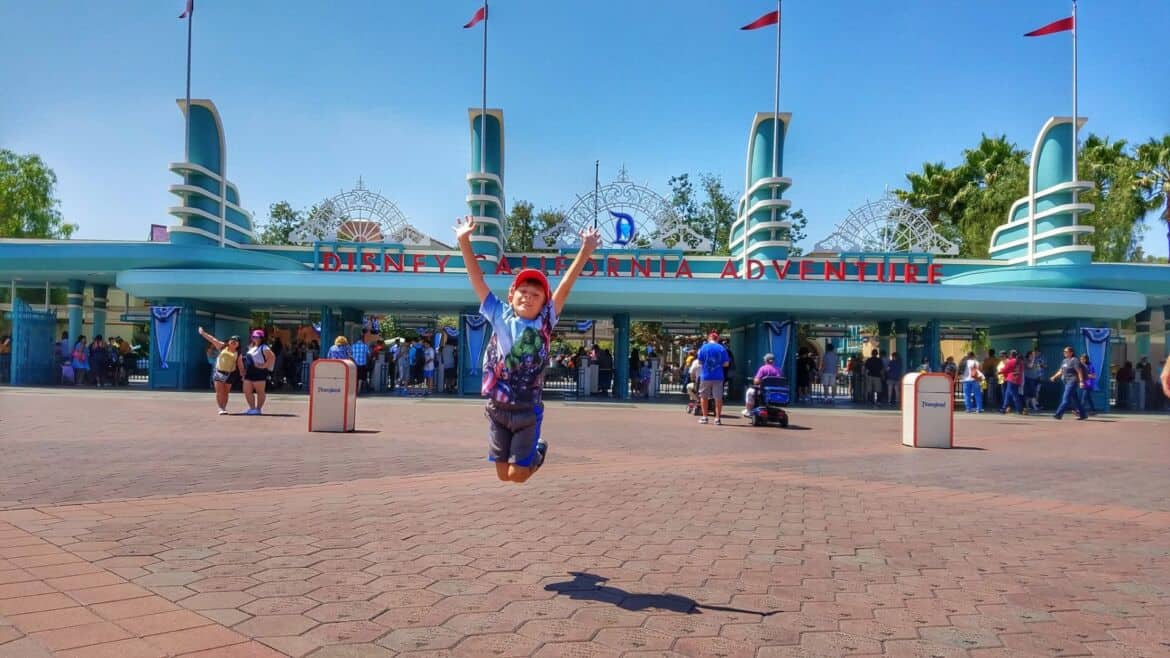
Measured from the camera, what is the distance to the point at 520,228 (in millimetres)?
44250

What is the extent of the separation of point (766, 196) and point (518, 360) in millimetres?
20325

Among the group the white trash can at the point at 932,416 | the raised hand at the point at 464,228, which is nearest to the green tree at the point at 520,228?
the white trash can at the point at 932,416

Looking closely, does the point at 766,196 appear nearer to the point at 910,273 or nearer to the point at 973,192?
the point at 910,273

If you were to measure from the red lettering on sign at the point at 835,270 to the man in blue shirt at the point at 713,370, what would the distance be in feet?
29.3

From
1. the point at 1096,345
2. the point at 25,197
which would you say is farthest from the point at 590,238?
the point at 25,197

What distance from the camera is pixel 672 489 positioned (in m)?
7.57

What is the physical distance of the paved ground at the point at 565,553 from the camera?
3.62m

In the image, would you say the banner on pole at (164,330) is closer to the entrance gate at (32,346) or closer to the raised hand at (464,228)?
the entrance gate at (32,346)

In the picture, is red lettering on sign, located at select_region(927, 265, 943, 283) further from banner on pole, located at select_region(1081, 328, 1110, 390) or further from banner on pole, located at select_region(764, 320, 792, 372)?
banner on pole, located at select_region(764, 320, 792, 372)

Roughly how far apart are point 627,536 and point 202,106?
76.2 ft

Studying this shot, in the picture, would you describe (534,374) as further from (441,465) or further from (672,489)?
(441,465)

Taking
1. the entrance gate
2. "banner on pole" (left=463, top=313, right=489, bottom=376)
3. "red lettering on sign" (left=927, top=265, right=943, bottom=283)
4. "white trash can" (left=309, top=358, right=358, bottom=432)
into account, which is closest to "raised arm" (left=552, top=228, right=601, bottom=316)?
"white trash can" (left=309, top=358, right=358, bottom=432)

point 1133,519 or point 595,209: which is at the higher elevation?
point 595,209

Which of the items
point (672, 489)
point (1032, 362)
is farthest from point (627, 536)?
point (1032, 362)
